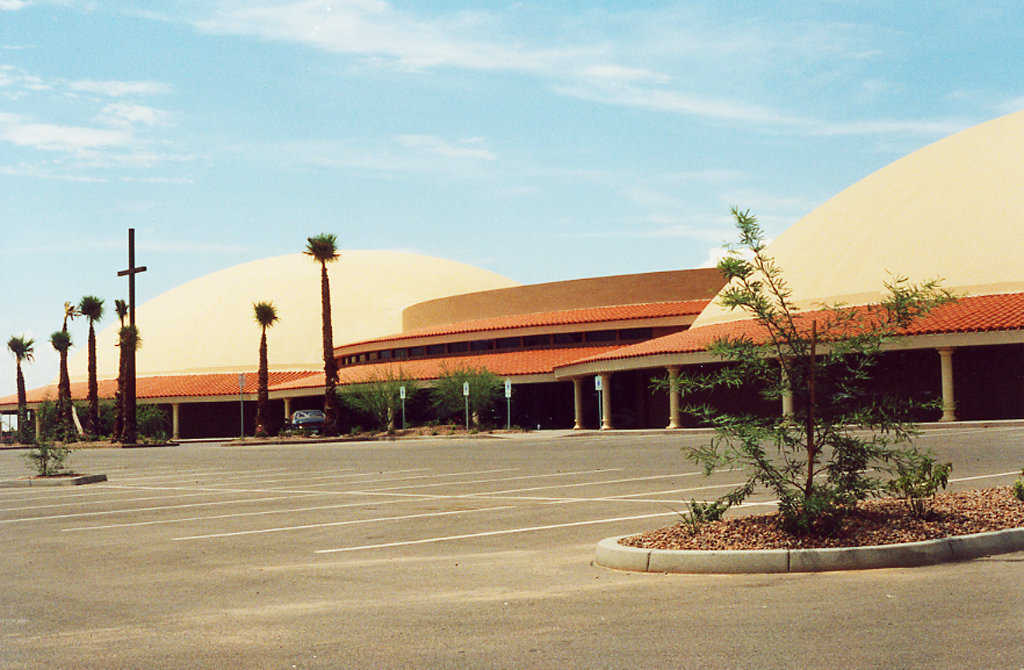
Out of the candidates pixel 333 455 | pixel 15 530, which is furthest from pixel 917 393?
pixel 15 530

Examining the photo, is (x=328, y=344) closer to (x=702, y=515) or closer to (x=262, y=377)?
(x=262, y=377)

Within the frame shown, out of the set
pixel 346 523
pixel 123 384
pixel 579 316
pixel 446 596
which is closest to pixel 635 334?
pixel 579 316

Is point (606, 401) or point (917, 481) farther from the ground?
point (606, 401)

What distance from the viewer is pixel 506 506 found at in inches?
621

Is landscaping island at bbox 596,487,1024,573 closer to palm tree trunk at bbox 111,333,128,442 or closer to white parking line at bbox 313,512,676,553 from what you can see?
white parking line at bbox 313,512,676,553

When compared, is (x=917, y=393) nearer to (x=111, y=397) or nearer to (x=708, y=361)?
(x=708, y=361)

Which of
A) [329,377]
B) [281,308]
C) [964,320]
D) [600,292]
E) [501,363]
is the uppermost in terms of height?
[281,308]

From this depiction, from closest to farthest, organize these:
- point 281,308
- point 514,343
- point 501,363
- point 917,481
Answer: point 917,481 → point 501,363 → point 514,343 → point 281,308

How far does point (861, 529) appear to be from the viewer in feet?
32.3

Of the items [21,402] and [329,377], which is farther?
[21,402]

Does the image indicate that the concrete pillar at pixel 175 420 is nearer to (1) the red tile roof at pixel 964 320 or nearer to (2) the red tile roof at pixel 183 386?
(2) the red tile roof at pixel 183 386

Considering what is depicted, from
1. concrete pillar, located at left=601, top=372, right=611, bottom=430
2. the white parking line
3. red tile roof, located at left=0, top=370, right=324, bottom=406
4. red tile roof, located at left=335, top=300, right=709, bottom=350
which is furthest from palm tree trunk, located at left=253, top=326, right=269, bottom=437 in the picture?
the white parking line

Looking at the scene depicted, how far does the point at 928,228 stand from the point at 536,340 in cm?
2471

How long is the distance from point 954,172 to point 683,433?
17.7m
